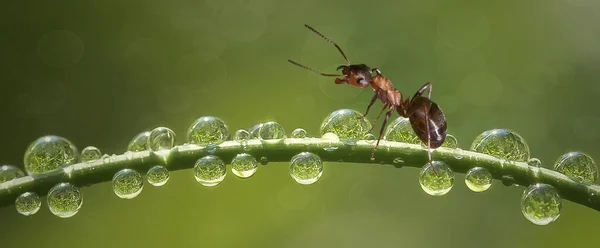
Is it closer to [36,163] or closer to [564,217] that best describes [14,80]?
[36,163]

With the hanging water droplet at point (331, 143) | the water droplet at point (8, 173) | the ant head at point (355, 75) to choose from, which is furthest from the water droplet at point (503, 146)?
the ant head at point (355, 75)

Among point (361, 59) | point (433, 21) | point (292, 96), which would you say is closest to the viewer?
point (292, 96)

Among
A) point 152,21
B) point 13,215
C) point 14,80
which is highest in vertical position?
point 152,21

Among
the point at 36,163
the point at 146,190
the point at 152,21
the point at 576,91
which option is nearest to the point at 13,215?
the point at 146,190

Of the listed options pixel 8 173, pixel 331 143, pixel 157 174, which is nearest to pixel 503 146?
pixel 331 143

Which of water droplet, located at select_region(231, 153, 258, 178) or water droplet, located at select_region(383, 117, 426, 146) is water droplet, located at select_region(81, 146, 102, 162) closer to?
water droplet, located at select_region(231, 153, 258, 178)

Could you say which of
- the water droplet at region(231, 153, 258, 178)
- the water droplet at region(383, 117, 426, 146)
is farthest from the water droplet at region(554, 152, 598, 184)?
the water droplet at region(231, 153, 258, 178)
